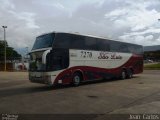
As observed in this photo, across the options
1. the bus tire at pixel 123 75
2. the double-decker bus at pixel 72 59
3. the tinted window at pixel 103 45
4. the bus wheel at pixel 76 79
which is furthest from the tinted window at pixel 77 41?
the bus tire at pixel 123 75

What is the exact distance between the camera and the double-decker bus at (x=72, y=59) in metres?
17.1

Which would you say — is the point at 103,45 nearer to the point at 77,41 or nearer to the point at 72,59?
the point at 77,41

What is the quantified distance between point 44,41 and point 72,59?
208cm

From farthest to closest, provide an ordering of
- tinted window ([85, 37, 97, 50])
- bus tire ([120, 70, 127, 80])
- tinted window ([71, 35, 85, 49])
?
1. bus tire ([120, 70, 127, 80])
2. tinted window ([85, 37, 97, 50])
3. tinted window ([71, 35, 85, 49])

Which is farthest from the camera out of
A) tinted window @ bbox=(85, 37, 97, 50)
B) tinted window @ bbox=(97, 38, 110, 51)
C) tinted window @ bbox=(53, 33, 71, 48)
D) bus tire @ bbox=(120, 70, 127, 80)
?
bus tire @ bbox=(120, 70, 127, 80)

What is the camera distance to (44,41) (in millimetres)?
17969

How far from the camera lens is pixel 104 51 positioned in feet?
72.2

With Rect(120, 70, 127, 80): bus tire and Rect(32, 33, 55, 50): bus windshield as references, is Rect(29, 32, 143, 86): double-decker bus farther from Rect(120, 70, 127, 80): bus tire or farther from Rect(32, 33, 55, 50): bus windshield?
Rect(120, 70, 127, 80): bus tire

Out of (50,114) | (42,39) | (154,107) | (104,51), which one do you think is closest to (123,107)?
(154,107)

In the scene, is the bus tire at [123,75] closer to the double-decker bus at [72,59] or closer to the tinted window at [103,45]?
the double-decker bus at [72,59]

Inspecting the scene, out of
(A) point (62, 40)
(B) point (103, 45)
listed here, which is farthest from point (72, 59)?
(B) point (103, 45)

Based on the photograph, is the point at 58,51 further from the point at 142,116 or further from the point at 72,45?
the point at 142,116

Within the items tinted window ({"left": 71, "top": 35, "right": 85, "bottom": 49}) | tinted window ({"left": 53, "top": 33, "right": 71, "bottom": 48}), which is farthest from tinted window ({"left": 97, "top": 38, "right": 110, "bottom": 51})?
tinted window ({"left": 53, "top": 33, "right": 71, "bottom": 48})

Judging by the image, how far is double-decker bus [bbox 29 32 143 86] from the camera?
17.1 m
